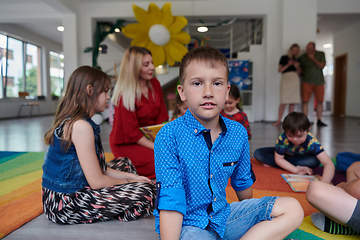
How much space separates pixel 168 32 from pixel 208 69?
304 cm

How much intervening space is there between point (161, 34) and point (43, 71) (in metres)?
7.49

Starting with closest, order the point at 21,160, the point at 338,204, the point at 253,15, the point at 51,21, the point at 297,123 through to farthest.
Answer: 1. the point at 338,204
2. the point at 297,123
3. the point at 21,160
4. the point at 253,15
5. the point at 51,21

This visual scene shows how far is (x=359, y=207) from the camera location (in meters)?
0.88

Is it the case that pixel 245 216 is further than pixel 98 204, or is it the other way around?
pixel 98 204

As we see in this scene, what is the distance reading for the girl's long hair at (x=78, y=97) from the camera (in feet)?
3.58

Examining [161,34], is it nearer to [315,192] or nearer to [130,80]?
[130,80]

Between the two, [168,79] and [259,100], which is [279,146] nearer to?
[259,100]

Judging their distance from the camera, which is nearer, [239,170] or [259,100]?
[239,170]

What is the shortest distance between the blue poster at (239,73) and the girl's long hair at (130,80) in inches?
161

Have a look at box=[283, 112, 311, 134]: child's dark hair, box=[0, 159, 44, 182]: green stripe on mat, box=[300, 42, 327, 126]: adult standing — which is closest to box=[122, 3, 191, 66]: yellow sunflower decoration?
box=[0, 159, 44, 182]: green stripe on mat

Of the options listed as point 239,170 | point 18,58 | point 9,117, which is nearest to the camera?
point 239,170

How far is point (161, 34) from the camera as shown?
342cm

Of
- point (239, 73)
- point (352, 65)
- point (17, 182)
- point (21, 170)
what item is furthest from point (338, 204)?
point (352, 65)

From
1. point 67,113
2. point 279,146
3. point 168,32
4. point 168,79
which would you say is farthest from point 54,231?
point 168,79
